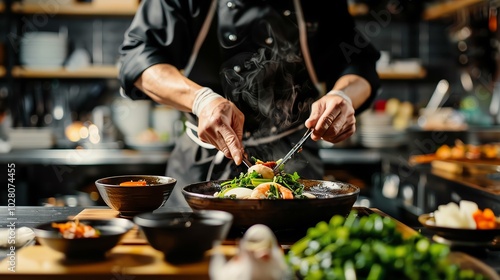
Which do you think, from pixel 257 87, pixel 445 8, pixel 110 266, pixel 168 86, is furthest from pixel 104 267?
pixel 445 8

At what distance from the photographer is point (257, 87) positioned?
7.91 ft

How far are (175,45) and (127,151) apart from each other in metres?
2.13

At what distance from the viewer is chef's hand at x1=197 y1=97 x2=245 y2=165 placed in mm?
1784

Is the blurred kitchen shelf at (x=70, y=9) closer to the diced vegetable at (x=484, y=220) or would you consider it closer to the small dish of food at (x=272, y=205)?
the small dish of food at (x=272, y=205)

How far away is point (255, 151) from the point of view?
2.39 meters

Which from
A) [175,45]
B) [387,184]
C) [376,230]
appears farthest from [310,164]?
[387,184]

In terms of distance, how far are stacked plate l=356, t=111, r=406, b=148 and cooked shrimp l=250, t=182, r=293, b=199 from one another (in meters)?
3.11

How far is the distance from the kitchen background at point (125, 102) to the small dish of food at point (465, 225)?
8.14ft

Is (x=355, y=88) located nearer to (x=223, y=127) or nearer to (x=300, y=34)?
(x=300, y=34)

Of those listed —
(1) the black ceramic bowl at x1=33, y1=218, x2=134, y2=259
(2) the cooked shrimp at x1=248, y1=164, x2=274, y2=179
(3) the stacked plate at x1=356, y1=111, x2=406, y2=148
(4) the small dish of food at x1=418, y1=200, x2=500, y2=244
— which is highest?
(2) the cooked shrimp at x1=248, y1=164, x2=274, y2=179

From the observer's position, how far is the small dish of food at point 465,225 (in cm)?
141

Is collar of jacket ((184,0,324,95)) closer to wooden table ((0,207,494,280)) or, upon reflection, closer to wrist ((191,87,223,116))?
wrist ((191,87,223,116))

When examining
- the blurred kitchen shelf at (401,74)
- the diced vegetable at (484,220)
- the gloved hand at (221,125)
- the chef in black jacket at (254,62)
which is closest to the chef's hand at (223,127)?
the gloved hand at (221,125)

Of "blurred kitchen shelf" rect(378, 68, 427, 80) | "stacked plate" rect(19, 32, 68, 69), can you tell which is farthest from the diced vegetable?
"stacked plate" rect(19, 32, 68, 69)
